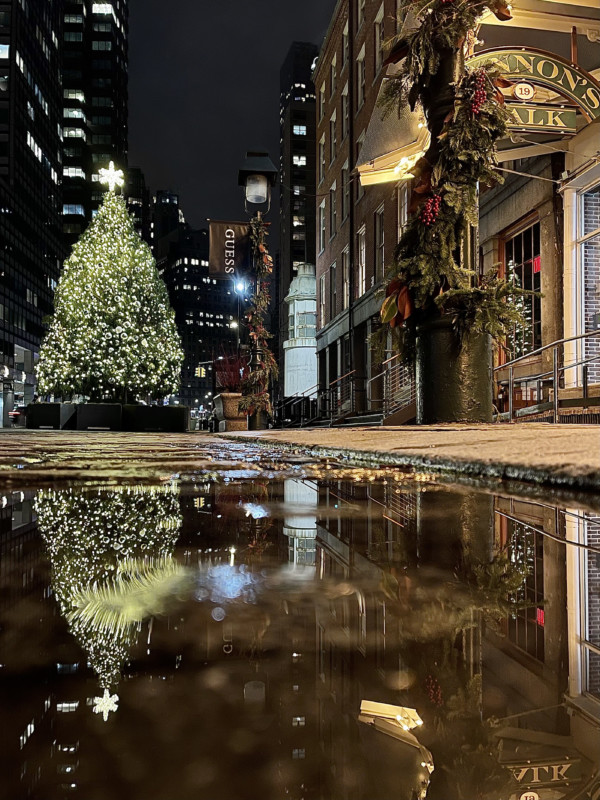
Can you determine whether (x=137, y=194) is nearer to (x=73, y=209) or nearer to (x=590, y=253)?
(x=73, y=209)

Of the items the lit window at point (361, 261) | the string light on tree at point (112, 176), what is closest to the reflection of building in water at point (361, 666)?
the lit window at point (361, 261)

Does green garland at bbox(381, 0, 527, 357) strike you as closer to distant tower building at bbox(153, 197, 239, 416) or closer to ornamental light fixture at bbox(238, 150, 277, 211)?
ornamental light fixture at bbox(238, 150, 277, 211)

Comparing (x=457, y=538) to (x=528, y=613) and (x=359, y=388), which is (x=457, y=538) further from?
(x=359, y=388)

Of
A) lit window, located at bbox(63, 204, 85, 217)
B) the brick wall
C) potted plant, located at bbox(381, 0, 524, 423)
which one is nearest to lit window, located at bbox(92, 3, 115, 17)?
lit window, located at bbox(63, 204, 85, 217)

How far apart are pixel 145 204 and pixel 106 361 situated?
124 meters

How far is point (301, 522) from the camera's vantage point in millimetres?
1524

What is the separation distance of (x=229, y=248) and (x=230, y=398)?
15.4 ft

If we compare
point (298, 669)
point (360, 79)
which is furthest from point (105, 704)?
point (360, 79)

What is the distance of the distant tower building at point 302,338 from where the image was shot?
128 ft

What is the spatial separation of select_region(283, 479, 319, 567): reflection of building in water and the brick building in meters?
17.0

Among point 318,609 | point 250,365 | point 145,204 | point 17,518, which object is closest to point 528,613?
point 318,609

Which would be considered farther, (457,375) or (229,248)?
(229,248)

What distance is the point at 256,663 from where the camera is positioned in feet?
2.00

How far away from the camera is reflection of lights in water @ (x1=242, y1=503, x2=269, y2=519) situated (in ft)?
5.36
